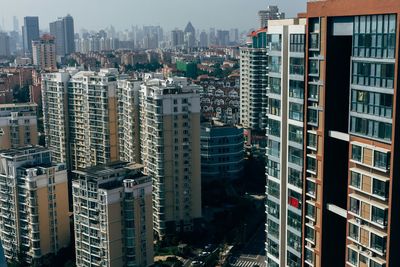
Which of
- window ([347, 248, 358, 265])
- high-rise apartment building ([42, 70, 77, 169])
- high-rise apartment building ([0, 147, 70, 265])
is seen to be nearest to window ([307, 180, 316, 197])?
window ([347, 248, 358, 265])

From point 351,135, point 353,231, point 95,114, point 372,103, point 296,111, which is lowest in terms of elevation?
point 95,114

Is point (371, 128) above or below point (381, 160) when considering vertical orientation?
above

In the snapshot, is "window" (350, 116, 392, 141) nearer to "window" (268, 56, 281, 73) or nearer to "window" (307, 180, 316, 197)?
"window" (307, 180, 316, 197)

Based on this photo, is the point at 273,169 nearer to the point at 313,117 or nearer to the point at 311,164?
the point at 311,164

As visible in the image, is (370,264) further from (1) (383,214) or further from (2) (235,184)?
(2) (235,184)

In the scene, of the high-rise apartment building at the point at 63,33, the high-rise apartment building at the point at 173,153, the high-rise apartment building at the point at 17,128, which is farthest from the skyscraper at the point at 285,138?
the high-rise apartment building at the point at 63,33

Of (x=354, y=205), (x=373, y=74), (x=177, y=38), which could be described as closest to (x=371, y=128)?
(x=373, y=74)
